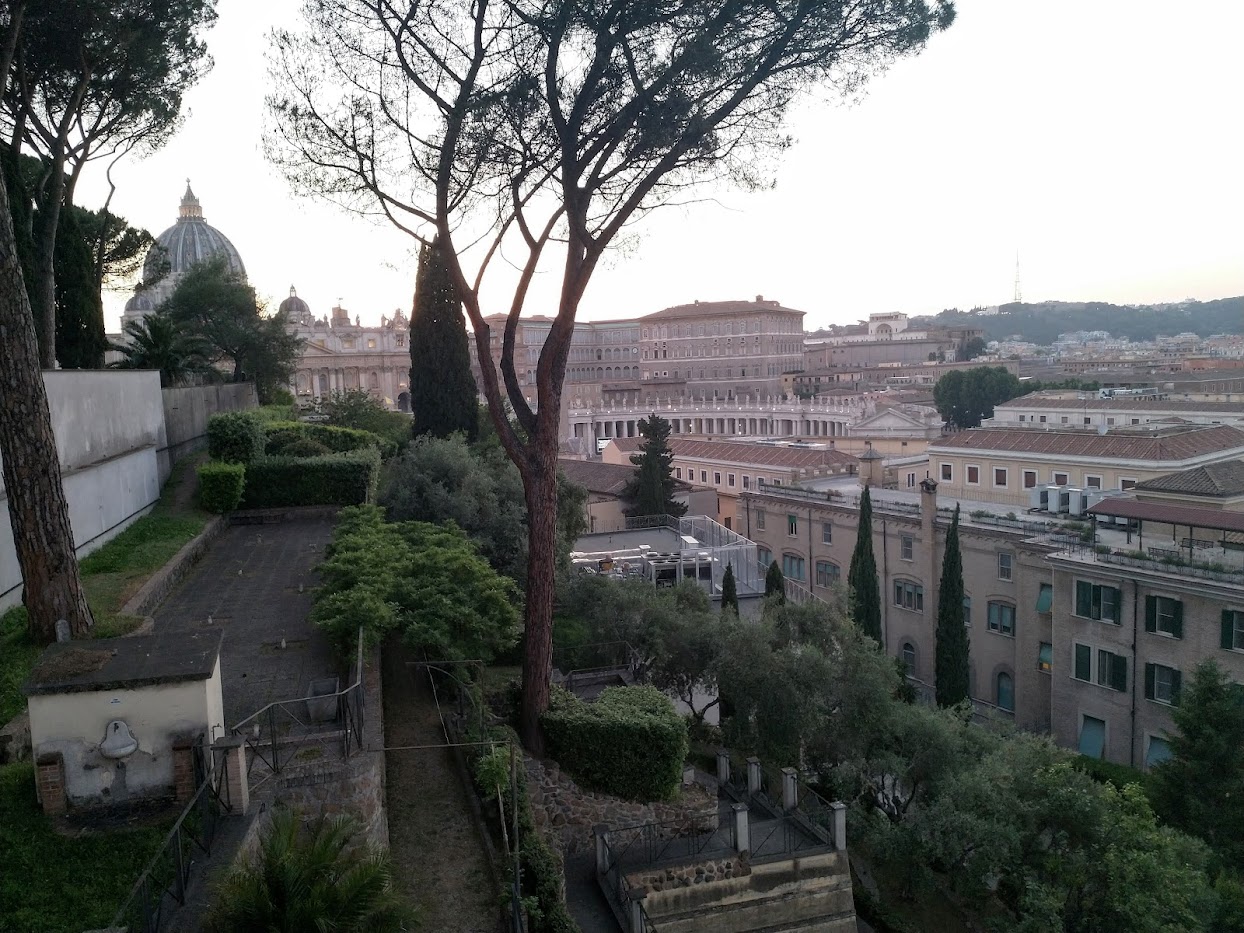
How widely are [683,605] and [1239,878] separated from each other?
9.09 m

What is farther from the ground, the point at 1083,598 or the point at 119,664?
the point at 119,664

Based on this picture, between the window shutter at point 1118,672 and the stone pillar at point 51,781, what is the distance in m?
21.2

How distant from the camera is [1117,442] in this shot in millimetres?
30562

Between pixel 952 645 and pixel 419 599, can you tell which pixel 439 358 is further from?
pixel 952 645

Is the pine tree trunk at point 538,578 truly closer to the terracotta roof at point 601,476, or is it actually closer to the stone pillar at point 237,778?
the stone pillar at point 237,778

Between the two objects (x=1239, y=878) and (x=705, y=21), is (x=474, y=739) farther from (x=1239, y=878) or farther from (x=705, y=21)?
(x=1239, y=878)

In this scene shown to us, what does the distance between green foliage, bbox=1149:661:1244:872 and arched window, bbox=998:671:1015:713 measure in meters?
10.1

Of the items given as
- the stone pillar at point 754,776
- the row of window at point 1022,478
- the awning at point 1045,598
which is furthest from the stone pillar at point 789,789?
the row of window at point 1022,478

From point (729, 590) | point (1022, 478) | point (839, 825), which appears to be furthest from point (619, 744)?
point (1022, 478)

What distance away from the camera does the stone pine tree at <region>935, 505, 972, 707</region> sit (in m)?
23.2

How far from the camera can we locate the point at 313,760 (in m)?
7.19

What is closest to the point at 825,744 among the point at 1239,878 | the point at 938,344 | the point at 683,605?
the point at 683,605

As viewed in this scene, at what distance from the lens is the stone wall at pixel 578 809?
983 cm

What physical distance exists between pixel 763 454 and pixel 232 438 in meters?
26.9
